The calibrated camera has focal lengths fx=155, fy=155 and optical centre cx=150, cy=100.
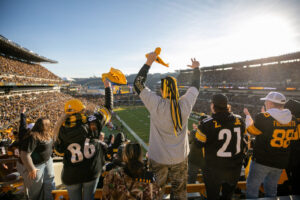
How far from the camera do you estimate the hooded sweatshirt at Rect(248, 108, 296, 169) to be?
236 centimetres

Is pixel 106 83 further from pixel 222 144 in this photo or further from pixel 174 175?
pixel 222 144

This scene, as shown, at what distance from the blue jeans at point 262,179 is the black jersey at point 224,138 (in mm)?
640

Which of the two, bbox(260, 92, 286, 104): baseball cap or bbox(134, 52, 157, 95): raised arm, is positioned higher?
bbox(134, 52, 157, 95): raised arm

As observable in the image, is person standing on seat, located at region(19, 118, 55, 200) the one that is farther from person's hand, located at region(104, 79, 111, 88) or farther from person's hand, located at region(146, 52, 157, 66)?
person's hand, located at region(146, 52, 157, 66)

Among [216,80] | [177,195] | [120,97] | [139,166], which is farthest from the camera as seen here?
[120,97]

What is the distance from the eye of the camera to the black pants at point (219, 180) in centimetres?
225

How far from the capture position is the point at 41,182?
9.27ft

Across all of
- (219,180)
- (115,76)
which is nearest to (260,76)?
(219,180)

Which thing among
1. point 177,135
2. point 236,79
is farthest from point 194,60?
point 236,79

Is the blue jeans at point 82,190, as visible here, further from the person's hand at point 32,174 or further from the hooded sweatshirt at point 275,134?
the hooded sweatshirt at point 275,134

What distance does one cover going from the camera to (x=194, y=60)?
2449 millimetres

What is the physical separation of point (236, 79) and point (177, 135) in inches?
1862

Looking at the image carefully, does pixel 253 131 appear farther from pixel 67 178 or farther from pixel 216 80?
pixel 216 80

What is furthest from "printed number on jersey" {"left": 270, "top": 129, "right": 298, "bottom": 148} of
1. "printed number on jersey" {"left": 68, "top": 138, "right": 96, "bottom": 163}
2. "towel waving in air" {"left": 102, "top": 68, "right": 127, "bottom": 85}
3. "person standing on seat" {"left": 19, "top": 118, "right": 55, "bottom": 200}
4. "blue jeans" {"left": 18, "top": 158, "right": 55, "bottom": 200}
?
"blue jeans" {"left": 18, "top": 158, "right": 55, "bottom": 200}
